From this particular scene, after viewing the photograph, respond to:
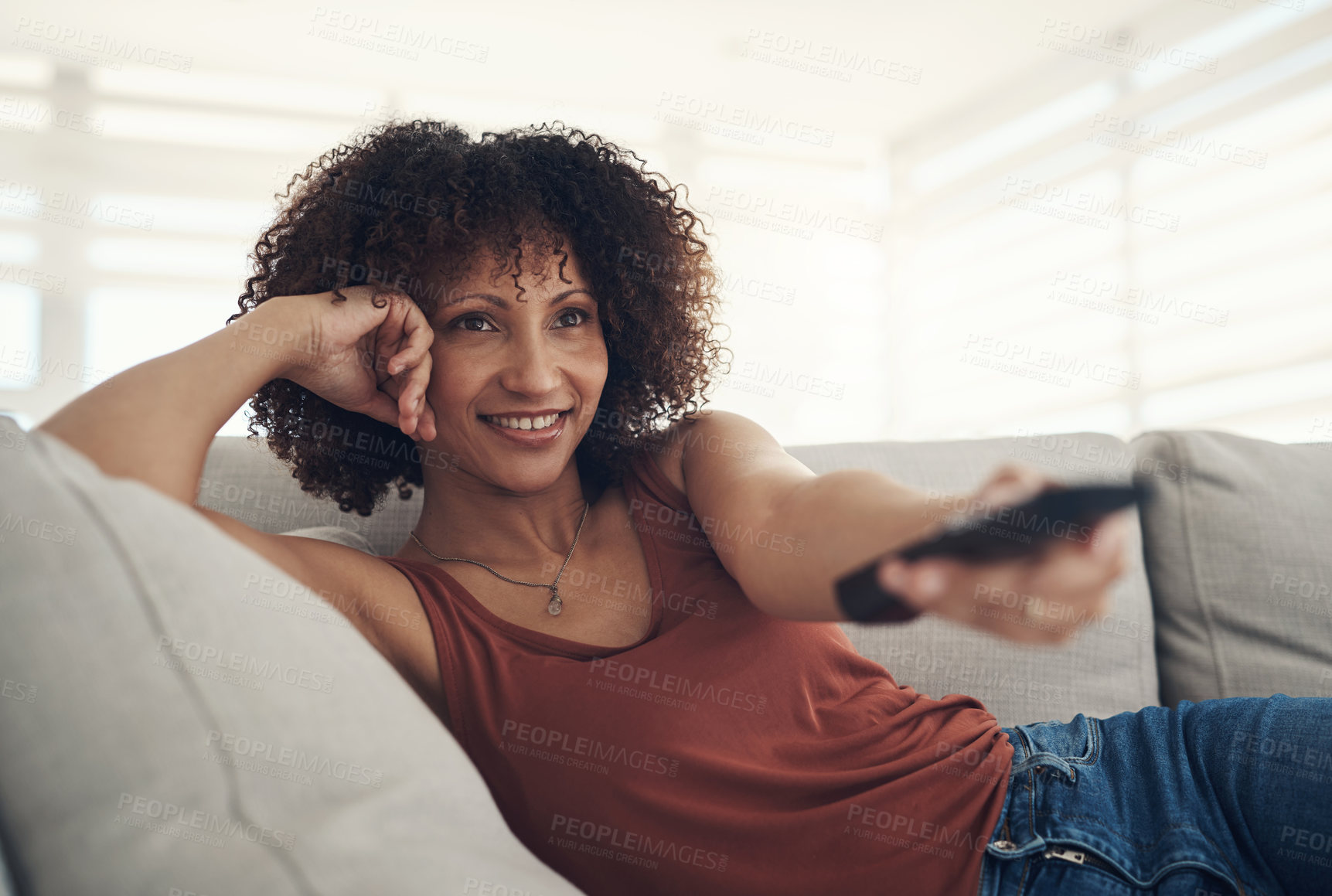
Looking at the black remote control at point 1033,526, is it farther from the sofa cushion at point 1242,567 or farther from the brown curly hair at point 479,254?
the sofa cushion at point 1242,567

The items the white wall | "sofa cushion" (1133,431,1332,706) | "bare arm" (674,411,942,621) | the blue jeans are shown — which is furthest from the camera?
the white wall

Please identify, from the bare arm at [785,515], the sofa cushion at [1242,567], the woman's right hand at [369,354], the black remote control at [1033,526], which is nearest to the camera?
the black remote control at [1033,526]

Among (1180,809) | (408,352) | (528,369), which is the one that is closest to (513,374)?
(528,369)

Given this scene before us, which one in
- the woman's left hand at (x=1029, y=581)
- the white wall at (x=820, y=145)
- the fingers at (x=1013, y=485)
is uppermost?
the white wall at (x=820, y=145)

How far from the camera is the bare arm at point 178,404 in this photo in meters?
0.78

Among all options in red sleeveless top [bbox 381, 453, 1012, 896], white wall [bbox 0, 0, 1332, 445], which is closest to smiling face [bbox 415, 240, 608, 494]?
red sleeveless top [bbox 381, 453, 1012, 896]

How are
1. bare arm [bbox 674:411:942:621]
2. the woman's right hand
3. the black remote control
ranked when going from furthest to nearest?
the woman's right hand → bare arm [bbox 674:411:942:621] → the black remote control

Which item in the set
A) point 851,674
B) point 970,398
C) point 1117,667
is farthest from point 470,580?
point 970,398

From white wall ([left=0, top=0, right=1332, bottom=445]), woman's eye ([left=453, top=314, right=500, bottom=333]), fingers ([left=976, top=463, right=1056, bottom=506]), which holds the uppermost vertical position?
white wall ([left=0, top=0, right=1332, bottom=445])

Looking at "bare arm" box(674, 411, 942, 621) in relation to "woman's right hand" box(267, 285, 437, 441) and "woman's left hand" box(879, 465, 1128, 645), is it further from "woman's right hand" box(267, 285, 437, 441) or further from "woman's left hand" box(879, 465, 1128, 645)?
"woman's right hand" box(267, 285, 437, 441)

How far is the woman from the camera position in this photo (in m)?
0.89

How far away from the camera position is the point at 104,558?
0.61 metres

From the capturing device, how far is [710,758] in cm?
92

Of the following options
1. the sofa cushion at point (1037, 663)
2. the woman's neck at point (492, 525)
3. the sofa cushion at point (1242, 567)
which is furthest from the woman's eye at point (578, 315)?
the sofa cushion at point (1242, 567)
